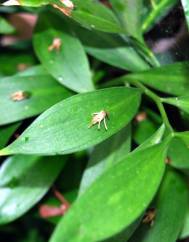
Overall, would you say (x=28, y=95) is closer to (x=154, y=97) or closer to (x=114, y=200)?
(x=154, y=97)

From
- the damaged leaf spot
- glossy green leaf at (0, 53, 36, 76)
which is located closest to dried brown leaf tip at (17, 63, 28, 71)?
glossy green leaf at (0, 53, 36, 76)

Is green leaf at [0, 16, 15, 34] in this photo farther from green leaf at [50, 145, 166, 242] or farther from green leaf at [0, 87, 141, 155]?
green leaf at [50, 145, 166, 242]

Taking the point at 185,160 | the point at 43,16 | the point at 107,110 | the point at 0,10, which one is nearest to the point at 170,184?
the point at 185,160

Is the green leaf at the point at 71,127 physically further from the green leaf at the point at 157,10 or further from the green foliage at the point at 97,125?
the green leaf at the point at 157,10

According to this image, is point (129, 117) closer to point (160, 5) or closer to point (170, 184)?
point (170, 184)

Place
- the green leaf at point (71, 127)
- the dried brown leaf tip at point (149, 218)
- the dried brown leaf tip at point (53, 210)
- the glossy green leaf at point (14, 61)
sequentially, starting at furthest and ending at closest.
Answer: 1. the glossy green leaf at point (14, 61)
2. the dried brown leaf tip at point (53, 210)
3. the dried brown leaf tip at point (149, 218)
4. the green leaf at point (71, 127)

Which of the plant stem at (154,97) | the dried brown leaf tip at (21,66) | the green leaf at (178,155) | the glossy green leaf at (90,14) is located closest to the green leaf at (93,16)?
the glossy green leaf at (90,14)

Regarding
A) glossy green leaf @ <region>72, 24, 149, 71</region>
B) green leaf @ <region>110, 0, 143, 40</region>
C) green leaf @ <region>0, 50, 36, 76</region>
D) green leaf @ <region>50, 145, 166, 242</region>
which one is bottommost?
green leaf @ <region>0, 50, 36, 76</region>
